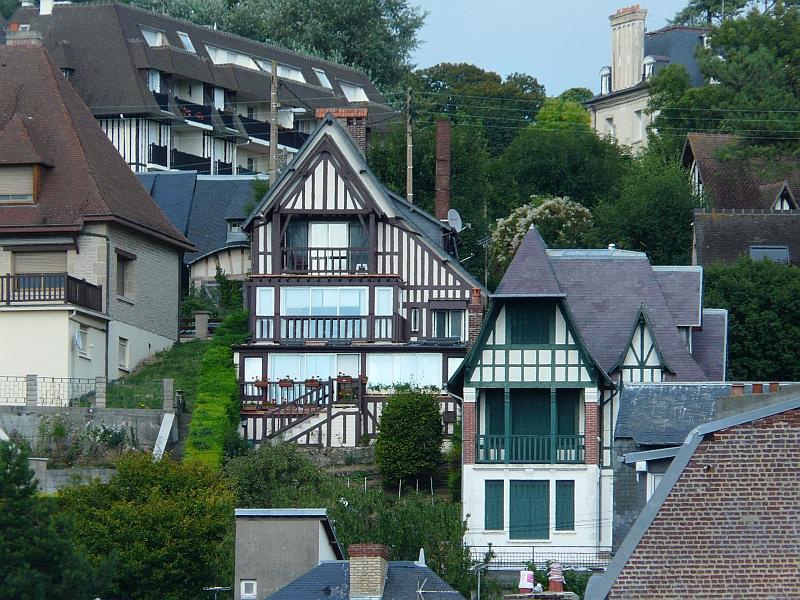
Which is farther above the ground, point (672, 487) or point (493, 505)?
point (672, 487)

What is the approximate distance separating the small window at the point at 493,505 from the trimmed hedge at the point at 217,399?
6208mm

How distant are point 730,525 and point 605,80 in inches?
2800

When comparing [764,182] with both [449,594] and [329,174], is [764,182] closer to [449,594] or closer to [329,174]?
[329,174]

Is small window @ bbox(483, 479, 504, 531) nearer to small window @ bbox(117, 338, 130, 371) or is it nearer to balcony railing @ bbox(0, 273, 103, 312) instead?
balcony railing @ bbox(0, 273, 103, 312)

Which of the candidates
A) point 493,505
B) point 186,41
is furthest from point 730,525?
point 186,41

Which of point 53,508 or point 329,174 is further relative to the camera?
point 329,174

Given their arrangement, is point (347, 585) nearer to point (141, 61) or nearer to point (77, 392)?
point (77, 392)

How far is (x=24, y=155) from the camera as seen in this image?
57.2 meters

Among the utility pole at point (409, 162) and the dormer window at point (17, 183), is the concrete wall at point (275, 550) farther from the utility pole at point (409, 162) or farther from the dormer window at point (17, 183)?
the utility pole at point (409, 162)

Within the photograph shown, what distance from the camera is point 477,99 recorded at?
93250mm

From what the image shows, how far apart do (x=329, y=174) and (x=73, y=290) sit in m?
7.48

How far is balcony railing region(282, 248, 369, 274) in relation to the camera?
58.0 meters

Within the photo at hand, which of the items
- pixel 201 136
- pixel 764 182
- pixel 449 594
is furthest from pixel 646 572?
pixel 201 136

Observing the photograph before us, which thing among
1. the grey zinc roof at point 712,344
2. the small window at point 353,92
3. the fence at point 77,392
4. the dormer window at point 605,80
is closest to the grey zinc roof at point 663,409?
the grey zinc roof at point 712,344
